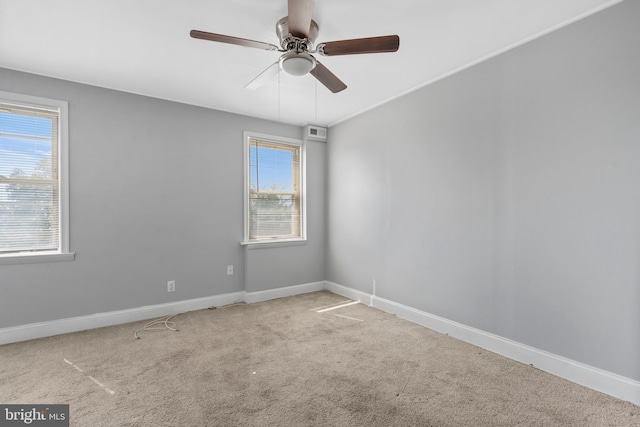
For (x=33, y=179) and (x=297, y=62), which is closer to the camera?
(x=297, y=62)

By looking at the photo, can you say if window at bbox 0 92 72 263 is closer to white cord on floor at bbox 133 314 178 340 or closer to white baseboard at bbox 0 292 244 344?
white baseboard at bbox 0 292 244 344

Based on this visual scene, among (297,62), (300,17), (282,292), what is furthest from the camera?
(282,292)

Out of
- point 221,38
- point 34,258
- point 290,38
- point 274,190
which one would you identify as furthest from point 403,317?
point 34,258

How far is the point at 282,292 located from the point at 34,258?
269 centimetres

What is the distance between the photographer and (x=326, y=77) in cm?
230

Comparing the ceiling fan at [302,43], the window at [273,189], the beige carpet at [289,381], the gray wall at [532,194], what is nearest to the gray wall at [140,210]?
the window at [273,189]

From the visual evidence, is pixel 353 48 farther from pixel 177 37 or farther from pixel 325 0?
pixel 177 37

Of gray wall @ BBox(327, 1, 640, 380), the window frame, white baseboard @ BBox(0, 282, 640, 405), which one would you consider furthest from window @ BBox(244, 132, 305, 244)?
gray wall @ BBox(327, 1, 640, 380)

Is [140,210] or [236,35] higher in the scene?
[236,35]

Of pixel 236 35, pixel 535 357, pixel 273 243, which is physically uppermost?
pixel 236 35

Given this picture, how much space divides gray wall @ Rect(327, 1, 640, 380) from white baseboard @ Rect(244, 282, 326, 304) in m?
1.31

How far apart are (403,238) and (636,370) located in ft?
6.51

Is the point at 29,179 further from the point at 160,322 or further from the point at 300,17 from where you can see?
the point at 300,17

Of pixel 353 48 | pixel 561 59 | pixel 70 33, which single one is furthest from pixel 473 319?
pixel 70 33
